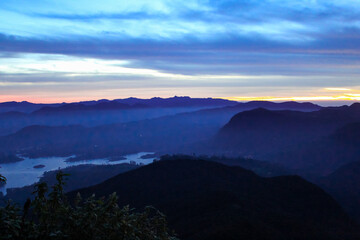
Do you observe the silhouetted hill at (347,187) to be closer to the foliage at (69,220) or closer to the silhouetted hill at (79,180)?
the foliage at (69,220)

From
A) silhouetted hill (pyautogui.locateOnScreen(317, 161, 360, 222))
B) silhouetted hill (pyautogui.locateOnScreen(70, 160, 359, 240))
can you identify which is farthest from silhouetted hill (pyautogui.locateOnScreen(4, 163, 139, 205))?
silhouetted hill (pyautogui.locateOnScreen(317, 161, 360, 222))

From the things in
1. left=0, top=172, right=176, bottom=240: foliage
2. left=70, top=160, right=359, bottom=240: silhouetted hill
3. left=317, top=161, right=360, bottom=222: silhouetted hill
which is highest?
left=0, top=172, right=176, bottom=240: foliage

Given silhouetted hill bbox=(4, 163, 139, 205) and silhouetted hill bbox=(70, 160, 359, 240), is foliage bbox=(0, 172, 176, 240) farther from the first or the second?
silhouetted hill bbox=(4, 163, 139, 205)

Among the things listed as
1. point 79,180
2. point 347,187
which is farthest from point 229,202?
point 79,180

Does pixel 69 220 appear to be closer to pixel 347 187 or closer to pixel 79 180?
Result: pixel 347 187

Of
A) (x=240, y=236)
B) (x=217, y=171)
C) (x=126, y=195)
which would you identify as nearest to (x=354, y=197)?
(x=217, y=171)

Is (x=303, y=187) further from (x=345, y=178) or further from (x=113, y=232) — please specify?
(x=113, y=232)

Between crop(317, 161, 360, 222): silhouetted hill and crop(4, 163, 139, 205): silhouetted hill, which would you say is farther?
crop(4, 163, 139, 205): silhouetted hill
